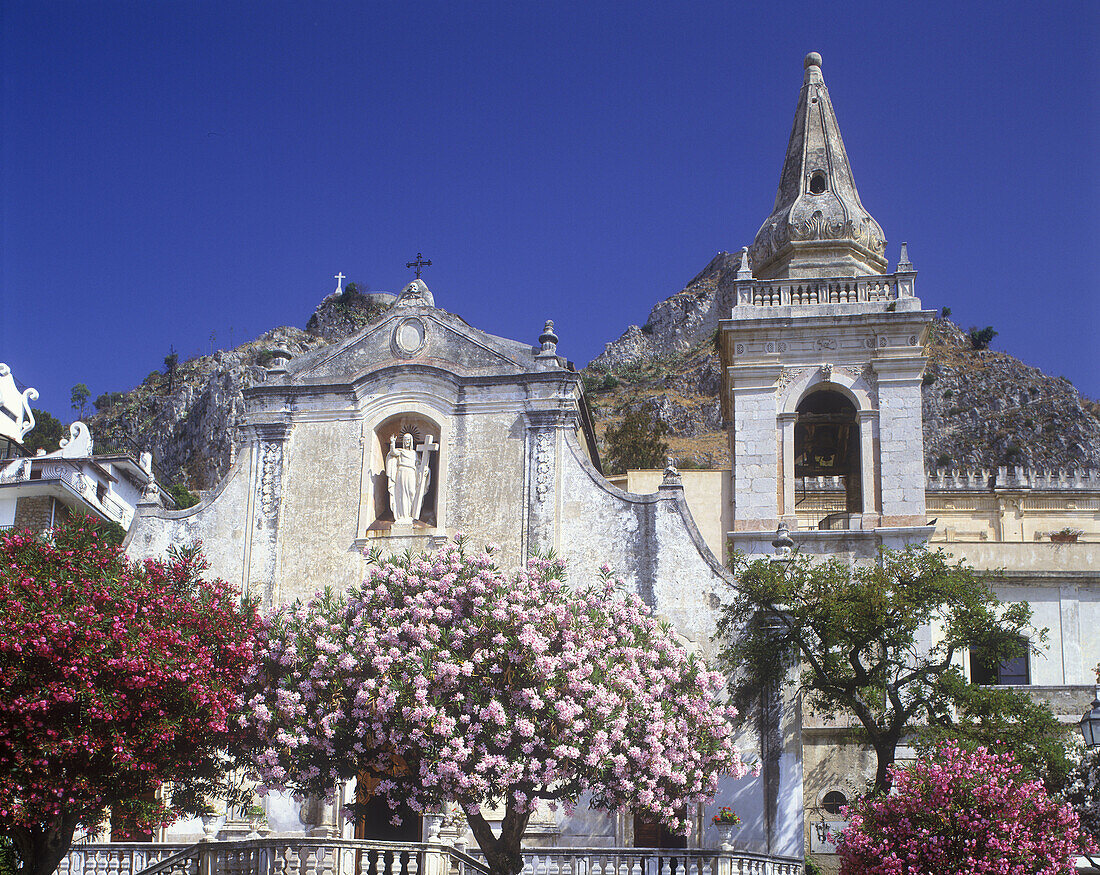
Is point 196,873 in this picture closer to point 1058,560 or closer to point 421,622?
point 421,622

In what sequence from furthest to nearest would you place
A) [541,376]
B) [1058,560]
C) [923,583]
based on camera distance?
[1058,560], [541,376], [923,583]

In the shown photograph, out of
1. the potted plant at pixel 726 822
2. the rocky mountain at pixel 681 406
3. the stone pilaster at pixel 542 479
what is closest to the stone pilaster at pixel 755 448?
the stone pilaster at pixel 542 479

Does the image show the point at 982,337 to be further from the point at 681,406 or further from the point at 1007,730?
the point at 1007,730

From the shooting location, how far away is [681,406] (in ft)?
308

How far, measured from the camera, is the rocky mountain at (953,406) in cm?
8150

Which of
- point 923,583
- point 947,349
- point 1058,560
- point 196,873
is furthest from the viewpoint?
point 947,349

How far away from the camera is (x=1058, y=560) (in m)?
34.8

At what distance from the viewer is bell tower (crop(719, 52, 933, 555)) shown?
29.0 meters

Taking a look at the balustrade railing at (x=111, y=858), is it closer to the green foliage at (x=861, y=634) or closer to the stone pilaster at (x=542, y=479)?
the stone pilaster at (x=542, y=479)

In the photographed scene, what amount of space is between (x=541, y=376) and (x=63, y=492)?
82.1ft

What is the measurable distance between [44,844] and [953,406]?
8103 centimetres

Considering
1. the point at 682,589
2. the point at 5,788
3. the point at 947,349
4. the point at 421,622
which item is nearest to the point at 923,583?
the point at 682,589

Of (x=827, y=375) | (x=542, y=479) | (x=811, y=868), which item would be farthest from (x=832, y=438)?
(x=811, y=868)

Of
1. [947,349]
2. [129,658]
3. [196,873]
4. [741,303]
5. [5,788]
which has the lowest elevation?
[196,873]
